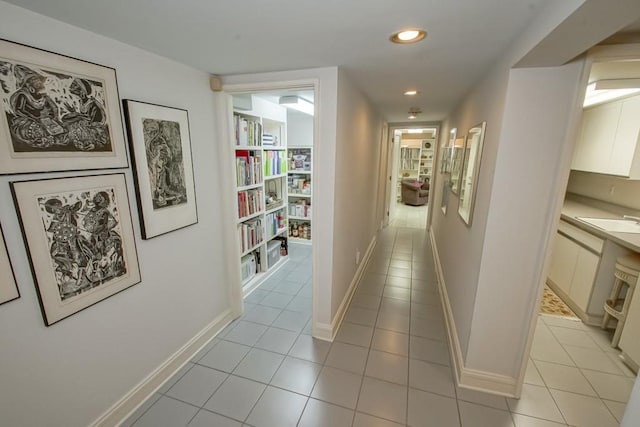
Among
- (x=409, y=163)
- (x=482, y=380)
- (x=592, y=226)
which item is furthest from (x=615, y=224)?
(x=409, y=163)

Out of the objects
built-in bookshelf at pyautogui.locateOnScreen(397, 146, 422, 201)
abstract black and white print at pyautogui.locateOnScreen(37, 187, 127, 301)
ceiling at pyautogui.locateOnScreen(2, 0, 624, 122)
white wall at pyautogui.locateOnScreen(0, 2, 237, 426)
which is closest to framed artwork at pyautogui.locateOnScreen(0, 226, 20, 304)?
white wall at pyautogui.locateOnScreen(0, 2, 237, 426)

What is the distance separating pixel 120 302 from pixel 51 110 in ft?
3.39

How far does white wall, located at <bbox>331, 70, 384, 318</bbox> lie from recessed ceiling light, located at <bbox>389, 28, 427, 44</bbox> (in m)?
0.58

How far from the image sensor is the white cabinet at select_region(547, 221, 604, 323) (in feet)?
8.02

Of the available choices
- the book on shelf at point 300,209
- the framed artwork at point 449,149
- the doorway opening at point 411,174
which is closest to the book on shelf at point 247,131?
the book on shelf at point 300,209

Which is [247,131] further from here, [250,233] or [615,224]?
[615,224]

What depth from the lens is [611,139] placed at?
2.61 metres

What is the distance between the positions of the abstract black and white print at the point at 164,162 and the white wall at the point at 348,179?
1.10 m

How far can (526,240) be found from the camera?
1541 mm

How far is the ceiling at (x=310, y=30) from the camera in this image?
1048mm

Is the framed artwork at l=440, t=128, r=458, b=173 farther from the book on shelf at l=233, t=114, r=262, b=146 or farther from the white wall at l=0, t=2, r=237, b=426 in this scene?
the white wall at l=0, t=2, r=237, b=426

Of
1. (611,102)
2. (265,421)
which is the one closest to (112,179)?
(265,421)

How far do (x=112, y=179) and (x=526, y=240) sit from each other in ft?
7.62

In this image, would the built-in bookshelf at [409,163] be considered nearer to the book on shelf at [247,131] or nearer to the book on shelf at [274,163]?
the book on shelf at [274,163]
